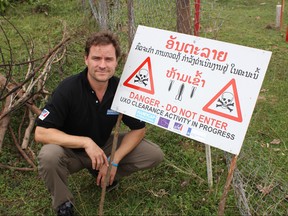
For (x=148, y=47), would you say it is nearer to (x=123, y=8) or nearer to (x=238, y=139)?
(x=238, y=139)

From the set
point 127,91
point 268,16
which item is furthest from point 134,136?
point 268,16

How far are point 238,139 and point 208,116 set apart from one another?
241 millimetres

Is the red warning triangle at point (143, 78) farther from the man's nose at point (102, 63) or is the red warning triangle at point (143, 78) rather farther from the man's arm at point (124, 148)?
the man's arm at point (124, 148)

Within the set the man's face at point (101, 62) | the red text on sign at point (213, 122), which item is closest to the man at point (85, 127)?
the man's face at point (101, 62)

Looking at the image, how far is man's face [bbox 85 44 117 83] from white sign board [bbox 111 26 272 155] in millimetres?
127

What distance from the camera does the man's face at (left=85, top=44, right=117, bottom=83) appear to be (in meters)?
2.52

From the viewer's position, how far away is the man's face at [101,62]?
2.52 m

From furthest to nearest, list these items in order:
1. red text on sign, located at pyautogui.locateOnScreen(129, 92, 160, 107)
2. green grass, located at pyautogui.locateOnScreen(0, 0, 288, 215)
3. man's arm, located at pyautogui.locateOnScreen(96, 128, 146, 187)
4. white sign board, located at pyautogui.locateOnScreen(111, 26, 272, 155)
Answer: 1. green grass, located at pyautogui.locateOnScreen(0, 0, 288, 215)
2. man's arm, located at pyautogui.locateOnScreen(96, 128, 146, 187)
3. red text on sign, located at pyautogui.locateOnScreen(129, 92, 160, 107)
4. white sign board, located at pyautogui.locateOnScreen(111, 26, 272, 155)

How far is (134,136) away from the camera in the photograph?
2771mm

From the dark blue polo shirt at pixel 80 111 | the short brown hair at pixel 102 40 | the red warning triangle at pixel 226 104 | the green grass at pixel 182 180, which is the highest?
the short brown hair at pixel 102 40

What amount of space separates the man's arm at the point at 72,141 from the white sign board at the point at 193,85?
1.06 ft

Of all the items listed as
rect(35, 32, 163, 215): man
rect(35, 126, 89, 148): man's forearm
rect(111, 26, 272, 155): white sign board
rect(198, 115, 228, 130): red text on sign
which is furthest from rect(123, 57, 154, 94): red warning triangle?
rect(35, 126, 89, 148): man's forearm

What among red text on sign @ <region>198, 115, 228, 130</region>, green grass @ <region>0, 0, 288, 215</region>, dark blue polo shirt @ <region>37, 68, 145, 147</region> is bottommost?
green grass @ <region>0, 0, 288, 215</region>

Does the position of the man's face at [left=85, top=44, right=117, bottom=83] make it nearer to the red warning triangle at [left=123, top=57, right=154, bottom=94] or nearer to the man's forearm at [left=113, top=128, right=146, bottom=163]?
the red warning triangle at [left=123, top=57, right=154, bottom=94]
